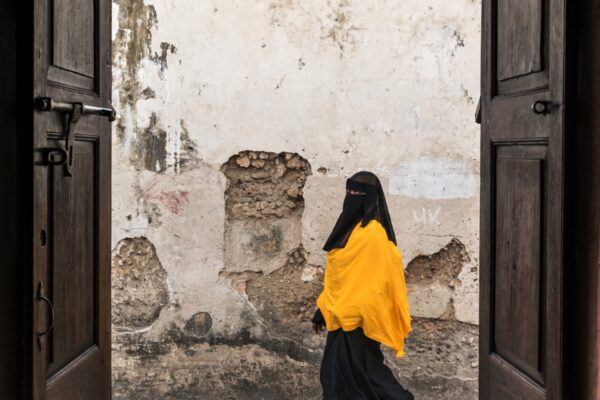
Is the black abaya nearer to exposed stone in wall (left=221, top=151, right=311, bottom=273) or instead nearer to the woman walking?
the woman walking

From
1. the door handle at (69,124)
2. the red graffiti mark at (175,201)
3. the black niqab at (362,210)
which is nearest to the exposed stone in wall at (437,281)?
the black niqab at (362,210)

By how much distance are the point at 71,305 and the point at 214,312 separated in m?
3.51

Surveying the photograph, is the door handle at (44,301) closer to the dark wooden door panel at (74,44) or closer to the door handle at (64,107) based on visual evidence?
the door handle at (64,107)

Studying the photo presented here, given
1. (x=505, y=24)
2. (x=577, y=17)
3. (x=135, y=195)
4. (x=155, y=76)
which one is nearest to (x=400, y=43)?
(x=155, y=76)

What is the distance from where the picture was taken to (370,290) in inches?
208

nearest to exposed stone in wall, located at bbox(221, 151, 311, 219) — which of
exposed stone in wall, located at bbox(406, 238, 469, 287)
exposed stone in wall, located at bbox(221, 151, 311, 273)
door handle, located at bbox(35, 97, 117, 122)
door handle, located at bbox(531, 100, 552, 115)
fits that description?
exposed stone in wall, located at bbox(221, 151, 311, 273)

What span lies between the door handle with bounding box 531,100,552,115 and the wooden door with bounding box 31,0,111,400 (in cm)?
143

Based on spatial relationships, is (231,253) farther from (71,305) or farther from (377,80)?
(71,305)

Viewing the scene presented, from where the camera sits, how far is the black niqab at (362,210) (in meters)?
5.55

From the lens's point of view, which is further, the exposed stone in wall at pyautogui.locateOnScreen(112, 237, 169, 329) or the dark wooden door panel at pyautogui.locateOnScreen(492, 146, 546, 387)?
the exposed stone in wall at pyautogui.locateOnScreen(112, 237, 169, 329)

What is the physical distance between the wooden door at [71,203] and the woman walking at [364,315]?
2.38 m

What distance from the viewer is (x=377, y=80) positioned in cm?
627

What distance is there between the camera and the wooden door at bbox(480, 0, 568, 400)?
2422 millimetres

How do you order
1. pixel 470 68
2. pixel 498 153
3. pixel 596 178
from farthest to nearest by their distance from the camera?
pixel 470 68, pixel 498 153, pixel 596 178
